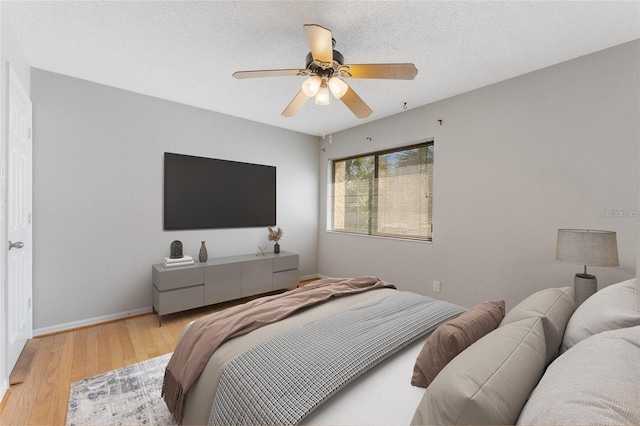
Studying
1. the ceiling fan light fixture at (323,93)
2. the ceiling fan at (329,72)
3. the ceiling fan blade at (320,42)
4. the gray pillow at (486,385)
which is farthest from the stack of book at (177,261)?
the gray pillow at (486,385)

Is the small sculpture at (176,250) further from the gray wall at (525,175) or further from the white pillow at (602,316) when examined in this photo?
the white pillow at (602,316)

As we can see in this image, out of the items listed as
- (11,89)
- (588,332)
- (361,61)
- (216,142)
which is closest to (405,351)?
(588,332)

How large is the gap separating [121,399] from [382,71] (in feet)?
8.67

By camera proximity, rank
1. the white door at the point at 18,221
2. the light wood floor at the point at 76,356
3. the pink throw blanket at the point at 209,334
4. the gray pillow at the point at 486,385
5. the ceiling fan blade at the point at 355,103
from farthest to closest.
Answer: the ceiling fan blade at the point at 355,103, the white door at the point at 18,221, the light wood floor at the point at 76,356, the pink throw blanket at the point at 209,334, the gray pillow at the point at 486,385

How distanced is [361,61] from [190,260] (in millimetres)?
2665

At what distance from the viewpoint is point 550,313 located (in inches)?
44.7

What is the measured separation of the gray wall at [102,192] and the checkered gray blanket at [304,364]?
2.50 m

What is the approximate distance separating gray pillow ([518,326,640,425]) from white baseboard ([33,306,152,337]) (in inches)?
139

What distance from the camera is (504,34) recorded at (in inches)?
77.2

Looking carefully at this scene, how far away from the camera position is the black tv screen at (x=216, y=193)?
327cm

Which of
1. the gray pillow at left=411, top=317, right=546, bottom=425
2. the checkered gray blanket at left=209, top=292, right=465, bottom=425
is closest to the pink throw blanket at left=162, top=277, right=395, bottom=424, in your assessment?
the checkered gray blanket at left=209, top=292, right=465, bottom=425

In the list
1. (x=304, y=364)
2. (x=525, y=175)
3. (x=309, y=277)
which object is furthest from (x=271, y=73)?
(x=309, y=277)

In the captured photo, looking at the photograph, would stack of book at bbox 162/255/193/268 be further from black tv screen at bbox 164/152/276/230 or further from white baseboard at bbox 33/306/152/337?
white baseboard at bbox 33/306/152/337

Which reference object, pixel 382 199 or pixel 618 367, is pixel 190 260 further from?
pixel 618 367
